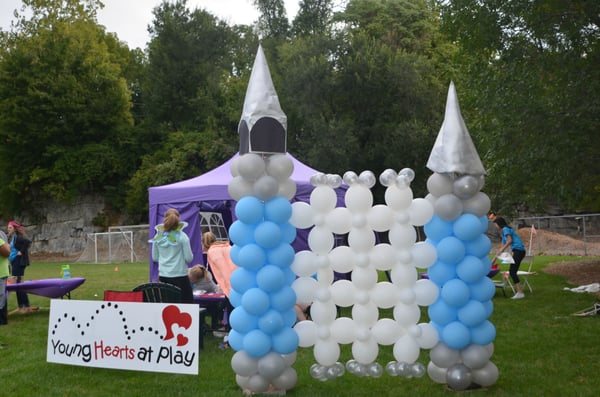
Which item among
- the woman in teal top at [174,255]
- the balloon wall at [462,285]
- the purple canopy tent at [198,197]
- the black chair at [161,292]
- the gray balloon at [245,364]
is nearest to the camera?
the gray balloon at [245,364]

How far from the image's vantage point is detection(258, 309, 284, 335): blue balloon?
572 cm

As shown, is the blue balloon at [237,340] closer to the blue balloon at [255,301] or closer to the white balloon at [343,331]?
the blue balloon at [255,301]

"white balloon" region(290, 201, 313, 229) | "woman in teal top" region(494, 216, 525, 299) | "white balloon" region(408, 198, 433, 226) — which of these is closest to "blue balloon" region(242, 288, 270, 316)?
"white balloon" region(290, 201, 313, 229)

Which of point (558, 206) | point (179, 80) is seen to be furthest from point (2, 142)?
point (558, 206)

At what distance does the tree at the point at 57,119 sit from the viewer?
3831cm

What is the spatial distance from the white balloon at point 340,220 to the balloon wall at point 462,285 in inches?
34.5

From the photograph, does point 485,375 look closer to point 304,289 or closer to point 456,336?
point 456,336

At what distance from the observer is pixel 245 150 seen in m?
6.10

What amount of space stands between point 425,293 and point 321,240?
1.15 m

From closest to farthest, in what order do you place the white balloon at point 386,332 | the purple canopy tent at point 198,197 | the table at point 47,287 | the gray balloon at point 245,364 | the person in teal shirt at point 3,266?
the gray balloon at point 245,364, the white balloon at point 386,332, the person in teal shirt at point 3,266, the table at point 47,287, the purple canopy tent at point 198,197

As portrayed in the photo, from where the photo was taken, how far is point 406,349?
600cm

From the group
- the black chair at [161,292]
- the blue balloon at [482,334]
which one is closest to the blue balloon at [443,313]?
the blue balloon at [482,334]

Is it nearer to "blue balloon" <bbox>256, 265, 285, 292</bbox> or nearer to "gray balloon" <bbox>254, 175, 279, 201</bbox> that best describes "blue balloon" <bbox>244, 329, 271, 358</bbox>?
"blue balloon" <bbox>256, 265, 285, 292</bbox>

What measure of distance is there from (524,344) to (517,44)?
21.7 feet
